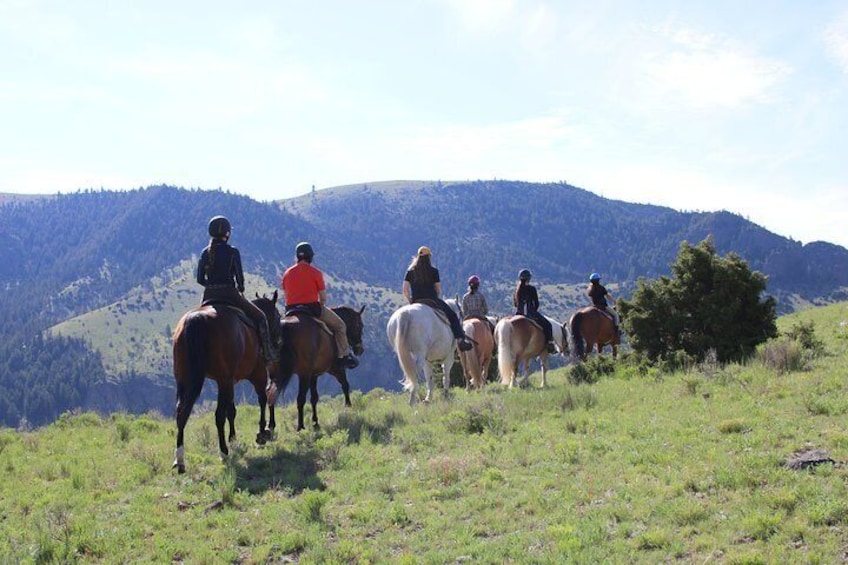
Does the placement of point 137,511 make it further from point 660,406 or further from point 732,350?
point 732,350

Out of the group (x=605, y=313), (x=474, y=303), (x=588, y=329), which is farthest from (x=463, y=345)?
(x=605, y=313)

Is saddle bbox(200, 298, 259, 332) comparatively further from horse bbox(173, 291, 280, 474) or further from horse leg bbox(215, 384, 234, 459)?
horse leg bbox(215, 384, 234, 459)

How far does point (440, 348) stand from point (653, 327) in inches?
232

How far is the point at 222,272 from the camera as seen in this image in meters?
11.8

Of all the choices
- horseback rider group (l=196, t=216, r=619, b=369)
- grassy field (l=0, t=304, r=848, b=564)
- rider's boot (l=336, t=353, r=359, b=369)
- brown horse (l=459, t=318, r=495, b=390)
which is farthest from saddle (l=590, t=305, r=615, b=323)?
rider's boot (l=336, t=353, r=359, b=369)

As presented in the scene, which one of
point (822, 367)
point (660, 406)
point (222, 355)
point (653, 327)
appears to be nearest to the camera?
point (222, 355)

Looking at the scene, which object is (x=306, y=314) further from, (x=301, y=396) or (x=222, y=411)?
(x=222, y=411)

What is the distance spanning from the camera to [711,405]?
11.5 m

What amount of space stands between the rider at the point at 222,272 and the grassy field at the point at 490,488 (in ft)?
8.19

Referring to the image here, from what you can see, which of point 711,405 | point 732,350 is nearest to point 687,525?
point 711,405

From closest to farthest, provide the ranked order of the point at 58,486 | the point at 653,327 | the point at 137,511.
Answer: the point at 137,511, the point at 58,486, the point at 653,327

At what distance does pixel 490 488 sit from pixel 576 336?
1360 centimetres

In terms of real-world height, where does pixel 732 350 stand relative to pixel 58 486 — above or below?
above

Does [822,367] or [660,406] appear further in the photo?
[822,367]
